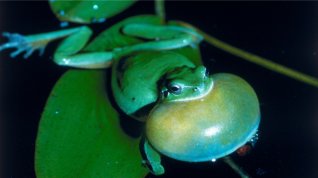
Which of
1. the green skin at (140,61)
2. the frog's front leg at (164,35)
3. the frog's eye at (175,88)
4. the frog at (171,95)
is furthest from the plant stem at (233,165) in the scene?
the frog's front leg at (164,35)

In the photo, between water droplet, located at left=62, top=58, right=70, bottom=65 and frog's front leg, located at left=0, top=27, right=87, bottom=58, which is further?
frog's front leg, located at left=0, top=27, right=87, bottom=58

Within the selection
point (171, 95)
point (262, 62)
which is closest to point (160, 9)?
point (262, 62)

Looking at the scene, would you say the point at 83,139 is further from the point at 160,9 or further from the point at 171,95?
the point at 160,9

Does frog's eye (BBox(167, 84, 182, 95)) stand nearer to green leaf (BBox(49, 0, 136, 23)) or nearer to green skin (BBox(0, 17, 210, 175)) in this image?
green skin (BBox(0, 17, 210, 175))

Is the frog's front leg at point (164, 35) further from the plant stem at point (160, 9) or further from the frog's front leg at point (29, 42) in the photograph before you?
the frog's front leg at point (29, 42)

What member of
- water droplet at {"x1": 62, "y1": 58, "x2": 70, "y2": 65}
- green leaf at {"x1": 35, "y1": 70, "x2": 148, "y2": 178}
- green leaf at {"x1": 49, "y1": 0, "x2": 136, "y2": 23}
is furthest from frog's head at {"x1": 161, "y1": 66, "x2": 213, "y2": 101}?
green leaf at {"x1": 49, "y1": 0, "x2": 136, "y2": 23}
